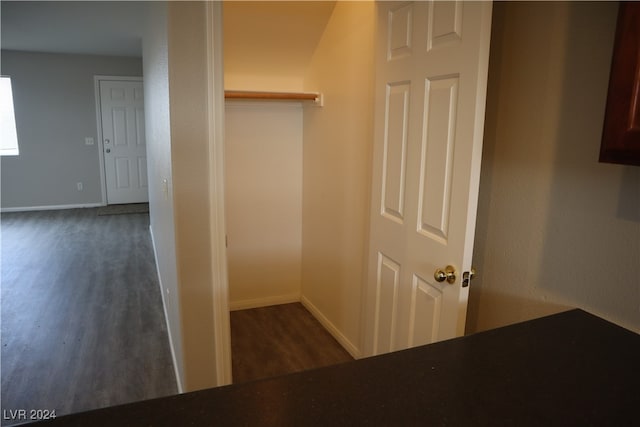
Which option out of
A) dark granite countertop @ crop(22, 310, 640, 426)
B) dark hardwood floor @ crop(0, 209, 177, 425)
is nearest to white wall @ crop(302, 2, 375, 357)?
dark hardwood floor @ crop(0, 209, 177, 425)

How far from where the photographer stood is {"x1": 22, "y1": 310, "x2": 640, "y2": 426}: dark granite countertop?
796mm

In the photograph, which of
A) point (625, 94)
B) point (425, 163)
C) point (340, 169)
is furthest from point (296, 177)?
point (625, 94)

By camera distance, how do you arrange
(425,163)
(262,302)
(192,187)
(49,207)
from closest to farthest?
(425,163)
(192,187)
(262,302)
(49,207)

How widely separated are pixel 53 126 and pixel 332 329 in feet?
18.5

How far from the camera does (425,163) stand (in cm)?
163

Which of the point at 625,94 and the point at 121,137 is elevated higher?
the point at 625,94

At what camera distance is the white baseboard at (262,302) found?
3.42 meters

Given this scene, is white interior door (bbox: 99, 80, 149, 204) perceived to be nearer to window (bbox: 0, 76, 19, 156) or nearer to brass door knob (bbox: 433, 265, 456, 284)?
window (bbox: 0, 76, 19, 156)

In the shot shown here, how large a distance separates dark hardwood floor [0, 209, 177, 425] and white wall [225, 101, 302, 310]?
0.75 m

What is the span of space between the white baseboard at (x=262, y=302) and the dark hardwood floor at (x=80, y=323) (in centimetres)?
56

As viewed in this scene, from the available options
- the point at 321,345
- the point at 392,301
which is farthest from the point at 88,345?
the point at 392,301

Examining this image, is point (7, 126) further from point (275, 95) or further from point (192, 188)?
point (192, 188)

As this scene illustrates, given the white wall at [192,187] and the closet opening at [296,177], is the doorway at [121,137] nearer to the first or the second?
the closet opening at [296,177]

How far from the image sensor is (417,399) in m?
0.85
